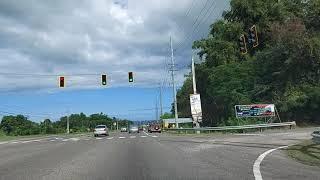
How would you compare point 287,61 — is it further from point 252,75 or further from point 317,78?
point 252,75

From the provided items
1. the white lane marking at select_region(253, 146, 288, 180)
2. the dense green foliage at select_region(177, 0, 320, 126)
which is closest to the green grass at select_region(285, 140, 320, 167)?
the white lane marking at select_region(253, 146, 288, 180)

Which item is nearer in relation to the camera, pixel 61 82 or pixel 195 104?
pixel 61 82

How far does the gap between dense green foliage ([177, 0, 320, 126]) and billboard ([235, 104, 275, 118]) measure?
7.57 ft

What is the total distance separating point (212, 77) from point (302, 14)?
14.1m

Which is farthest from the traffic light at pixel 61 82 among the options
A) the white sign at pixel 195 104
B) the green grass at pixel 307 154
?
the green grass at pixel 307 154

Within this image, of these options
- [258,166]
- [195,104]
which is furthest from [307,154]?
[195,104]

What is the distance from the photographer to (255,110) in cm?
5562

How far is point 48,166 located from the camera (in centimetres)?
1848

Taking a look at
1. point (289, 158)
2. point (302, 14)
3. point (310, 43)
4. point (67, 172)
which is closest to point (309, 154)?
point (289, 158)

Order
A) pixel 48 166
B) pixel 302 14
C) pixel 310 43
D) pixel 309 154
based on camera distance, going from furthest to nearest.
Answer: pixel 302 14
pixel 310 43
pixel 309 154
pixel 48 166

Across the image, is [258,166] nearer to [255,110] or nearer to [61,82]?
[61,82]

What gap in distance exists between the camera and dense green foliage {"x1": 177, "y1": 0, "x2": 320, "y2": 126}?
57.5 metres

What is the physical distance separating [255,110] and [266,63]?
37.8ft

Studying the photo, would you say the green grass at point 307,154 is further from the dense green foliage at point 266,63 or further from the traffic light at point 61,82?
the dense green foliage at point 266,63
